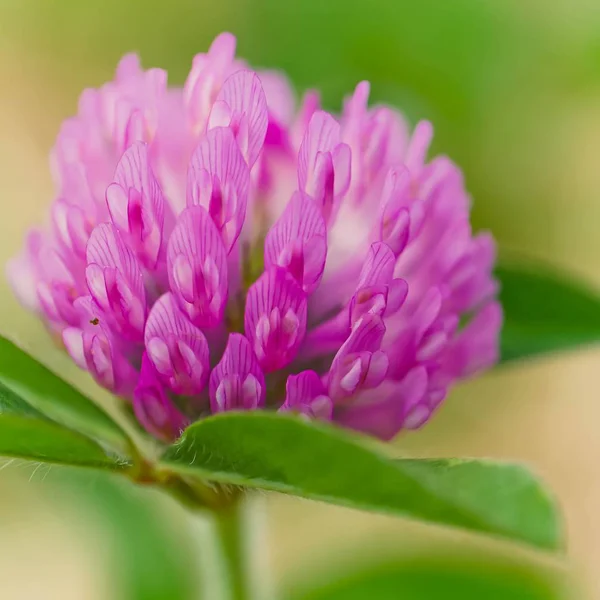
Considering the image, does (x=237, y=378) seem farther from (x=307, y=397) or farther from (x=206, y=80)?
(x=206, y=80)

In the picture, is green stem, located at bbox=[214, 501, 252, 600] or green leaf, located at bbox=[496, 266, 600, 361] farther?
green leaf, located at bbox=[496, 266, 600, 361]

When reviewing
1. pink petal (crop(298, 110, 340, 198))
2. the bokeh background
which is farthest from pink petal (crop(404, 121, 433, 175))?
Result: the bokeh background

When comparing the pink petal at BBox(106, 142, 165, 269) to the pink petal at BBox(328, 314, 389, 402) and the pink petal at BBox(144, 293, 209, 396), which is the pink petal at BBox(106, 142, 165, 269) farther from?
the pink petal at BBox(328, 314, 389, 402)

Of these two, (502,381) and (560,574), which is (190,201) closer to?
(560,574)

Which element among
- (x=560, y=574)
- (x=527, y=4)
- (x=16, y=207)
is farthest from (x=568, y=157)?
(x=16, y=207)

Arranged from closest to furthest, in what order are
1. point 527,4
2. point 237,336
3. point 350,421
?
point 237,336 < point 350,421 < point 527,4

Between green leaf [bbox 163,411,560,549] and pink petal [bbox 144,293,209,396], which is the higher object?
pink petal [bbox 144,293,209,396]

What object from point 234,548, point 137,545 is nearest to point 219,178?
point 234,548
